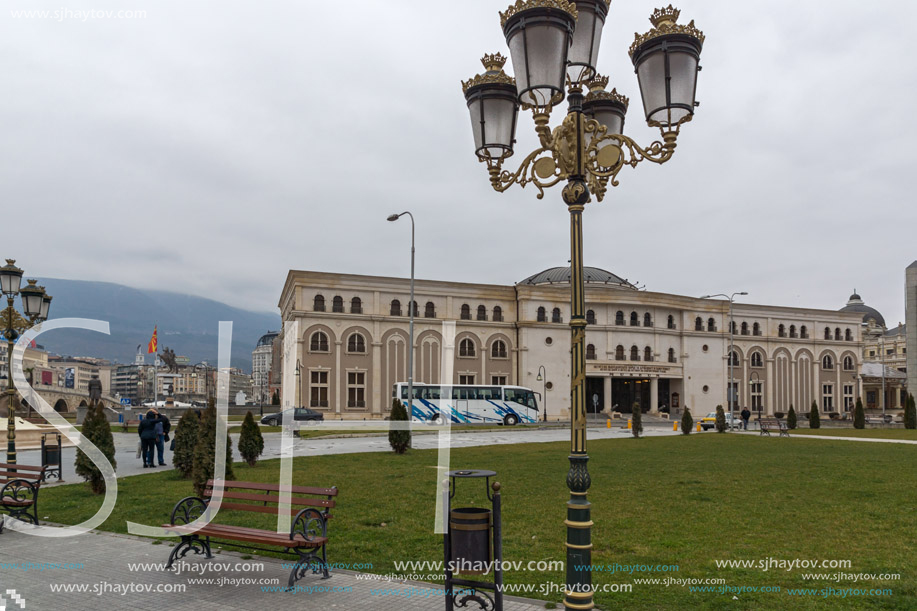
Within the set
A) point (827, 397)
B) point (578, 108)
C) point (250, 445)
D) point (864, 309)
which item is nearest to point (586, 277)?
point (827, 397)

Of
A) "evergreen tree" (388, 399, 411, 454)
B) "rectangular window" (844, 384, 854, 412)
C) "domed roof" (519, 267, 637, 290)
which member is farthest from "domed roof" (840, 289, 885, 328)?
"evergreen tree" (388, 399, 411, 454)

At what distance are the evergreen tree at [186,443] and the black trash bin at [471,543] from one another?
1115 cm

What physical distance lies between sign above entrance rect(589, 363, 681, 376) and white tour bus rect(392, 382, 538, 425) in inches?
534

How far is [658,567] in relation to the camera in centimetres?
709

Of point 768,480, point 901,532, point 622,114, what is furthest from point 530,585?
point 768,480

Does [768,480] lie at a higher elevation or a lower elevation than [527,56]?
lower

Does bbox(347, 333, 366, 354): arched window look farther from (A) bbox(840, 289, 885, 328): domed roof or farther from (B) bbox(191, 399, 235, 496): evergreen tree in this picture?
(A) bbox(840, 289, 885, 328): domed roof

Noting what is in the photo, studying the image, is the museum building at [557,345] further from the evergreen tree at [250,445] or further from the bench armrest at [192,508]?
the bench armrest at [192,508]

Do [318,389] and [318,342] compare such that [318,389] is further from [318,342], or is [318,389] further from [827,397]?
[827,397]

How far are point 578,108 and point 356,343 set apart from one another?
46.2 meters

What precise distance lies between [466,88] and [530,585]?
5.04 meters

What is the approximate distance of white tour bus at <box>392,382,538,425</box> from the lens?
4244 centimetres

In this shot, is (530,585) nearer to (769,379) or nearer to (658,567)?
(658,567)

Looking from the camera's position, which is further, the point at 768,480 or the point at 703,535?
the point at 768,480
